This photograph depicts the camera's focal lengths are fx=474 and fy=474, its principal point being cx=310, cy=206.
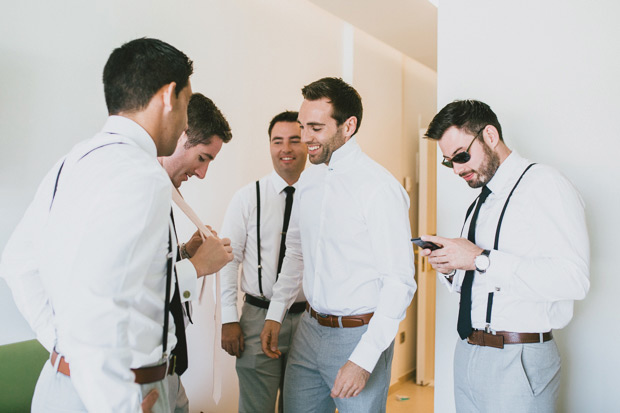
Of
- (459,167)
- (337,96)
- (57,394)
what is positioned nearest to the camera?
(57,394)

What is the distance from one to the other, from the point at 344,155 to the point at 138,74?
1.12 metres

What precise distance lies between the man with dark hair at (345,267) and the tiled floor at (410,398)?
255 centimetres

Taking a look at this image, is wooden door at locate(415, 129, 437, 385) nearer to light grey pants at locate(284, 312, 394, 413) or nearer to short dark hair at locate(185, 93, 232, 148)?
light grey pants at locate(284, 312, 394, 413)

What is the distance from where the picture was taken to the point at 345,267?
6.78 ft

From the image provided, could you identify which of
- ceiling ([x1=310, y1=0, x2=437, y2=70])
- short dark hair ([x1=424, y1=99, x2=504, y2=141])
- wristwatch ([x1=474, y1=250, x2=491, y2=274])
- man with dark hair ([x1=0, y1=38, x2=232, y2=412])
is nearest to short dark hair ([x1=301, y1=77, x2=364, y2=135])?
short dark hair ([x1=424, y1=99, x2=504, y2=141])

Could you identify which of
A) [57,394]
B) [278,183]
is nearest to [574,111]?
[278,183]

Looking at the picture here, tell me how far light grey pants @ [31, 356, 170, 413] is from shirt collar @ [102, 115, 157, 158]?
0.62 meters

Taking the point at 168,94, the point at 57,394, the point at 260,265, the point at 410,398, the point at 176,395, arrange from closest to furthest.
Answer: the point at 57,394, the point at 168,94, the point at 176,395, the point at 260,265, the point at 410,398

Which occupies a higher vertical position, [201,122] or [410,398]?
[201,122]

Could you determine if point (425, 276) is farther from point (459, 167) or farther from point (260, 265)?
point (459, 167)

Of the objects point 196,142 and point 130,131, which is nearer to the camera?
point 130,131

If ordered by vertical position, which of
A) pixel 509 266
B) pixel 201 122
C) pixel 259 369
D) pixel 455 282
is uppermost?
pixel 201 122

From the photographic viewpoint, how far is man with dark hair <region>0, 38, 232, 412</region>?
3.36ft

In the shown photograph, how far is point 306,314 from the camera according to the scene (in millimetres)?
2264
